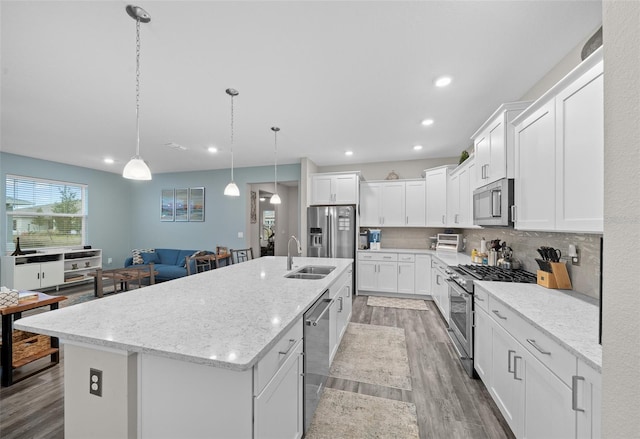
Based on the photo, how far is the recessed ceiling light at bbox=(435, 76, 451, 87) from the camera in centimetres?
225

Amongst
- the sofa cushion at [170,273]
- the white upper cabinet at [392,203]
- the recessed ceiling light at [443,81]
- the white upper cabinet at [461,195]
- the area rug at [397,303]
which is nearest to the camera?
the recessed ceiling light at [443,81]

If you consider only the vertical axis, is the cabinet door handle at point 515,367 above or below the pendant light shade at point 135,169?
below

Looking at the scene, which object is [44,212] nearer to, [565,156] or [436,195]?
[436,195]

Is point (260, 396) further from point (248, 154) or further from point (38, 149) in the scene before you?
point (38, 149)

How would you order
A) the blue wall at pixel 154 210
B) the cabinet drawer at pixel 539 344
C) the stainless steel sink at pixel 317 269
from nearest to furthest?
the cabinet drawer at pixel 539 344 → the stainless steel sink at pixel 317 269 → the blue wall at pixel 154 210

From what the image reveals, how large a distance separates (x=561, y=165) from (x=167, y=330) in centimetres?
233

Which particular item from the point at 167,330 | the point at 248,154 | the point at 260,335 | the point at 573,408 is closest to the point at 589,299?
the point at 573,408

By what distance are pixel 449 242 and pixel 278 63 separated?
12.9 ft

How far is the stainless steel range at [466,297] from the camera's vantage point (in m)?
2.14

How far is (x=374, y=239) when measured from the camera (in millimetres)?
4922

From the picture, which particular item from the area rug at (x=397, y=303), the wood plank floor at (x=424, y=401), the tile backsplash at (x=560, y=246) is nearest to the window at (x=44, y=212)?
the wood plank floor at (x=424, y=401)

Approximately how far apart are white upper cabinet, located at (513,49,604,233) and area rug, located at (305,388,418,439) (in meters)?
1.61

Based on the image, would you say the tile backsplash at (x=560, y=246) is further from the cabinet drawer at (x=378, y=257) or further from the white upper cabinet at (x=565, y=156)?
the cabinet drawer at (x=378, y=257)

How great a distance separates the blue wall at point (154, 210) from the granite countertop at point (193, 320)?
396cm
